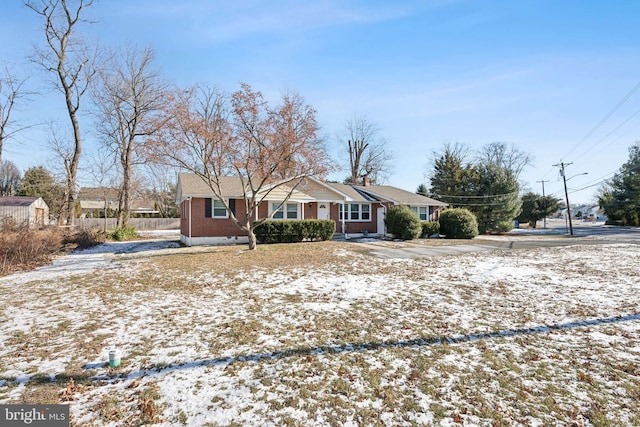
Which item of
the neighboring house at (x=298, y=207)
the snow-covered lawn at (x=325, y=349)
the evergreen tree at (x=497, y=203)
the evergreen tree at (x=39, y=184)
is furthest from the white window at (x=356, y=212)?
the evergreen tree at (x=39, y=184)

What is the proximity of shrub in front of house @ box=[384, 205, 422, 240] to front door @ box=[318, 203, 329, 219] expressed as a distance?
14.7 ft

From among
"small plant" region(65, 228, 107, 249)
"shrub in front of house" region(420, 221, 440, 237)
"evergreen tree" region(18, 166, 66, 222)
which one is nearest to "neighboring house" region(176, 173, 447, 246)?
"shrub in front of house" region(420, 221, 440, 237)

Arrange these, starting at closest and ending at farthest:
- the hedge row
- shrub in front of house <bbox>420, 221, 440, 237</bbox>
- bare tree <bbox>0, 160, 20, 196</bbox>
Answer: the hedge row < shrub in front of house <bbox>420, 221, 440, 237</bbox> < bare tree <bbox>0, 160, 20, 196</bbox>

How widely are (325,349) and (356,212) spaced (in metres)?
19.7

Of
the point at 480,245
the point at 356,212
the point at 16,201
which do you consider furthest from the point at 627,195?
the point at 16,201

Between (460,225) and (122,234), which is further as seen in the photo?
(460,225)

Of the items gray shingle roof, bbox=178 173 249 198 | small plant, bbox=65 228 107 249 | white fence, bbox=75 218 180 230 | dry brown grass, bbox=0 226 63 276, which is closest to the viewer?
dry brown grass, bbox=0 226 63 276

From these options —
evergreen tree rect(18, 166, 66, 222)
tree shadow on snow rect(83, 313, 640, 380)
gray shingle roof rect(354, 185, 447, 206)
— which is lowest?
tree shadow on snow rect(83, 313, 640, 380)

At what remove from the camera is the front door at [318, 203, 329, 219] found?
2212 centimetres

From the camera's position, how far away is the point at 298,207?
20.4m

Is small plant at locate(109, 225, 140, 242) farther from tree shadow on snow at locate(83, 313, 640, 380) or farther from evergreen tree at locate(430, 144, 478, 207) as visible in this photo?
evergreen tree at locate(430, 144, 478, 207)

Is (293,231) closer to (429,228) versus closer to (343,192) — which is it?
(343,192)

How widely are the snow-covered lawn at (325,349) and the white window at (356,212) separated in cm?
1474

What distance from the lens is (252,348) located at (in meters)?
4.44
